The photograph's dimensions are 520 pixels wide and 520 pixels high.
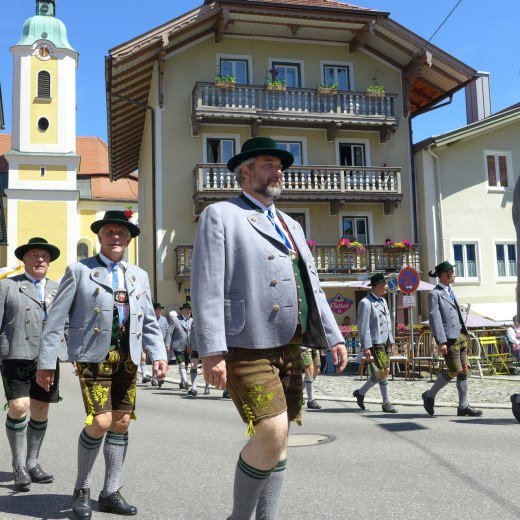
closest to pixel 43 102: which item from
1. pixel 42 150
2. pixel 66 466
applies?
pixel 42 150

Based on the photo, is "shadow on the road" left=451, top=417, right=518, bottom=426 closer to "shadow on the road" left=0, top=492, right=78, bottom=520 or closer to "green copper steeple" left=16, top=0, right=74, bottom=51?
"shadow on the road" left=0, top=492, right=78, bottom=520

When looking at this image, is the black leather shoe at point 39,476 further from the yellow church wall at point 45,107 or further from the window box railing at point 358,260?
the yellow church wall at point 45,107

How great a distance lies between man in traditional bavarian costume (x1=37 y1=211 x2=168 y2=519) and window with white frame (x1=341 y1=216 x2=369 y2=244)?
2431 centimetres

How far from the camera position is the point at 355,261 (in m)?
28.1

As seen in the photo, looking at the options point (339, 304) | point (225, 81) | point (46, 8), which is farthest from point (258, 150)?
point (46, 8)

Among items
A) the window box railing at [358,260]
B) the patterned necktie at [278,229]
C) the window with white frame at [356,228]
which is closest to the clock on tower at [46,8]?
the window box railing at [358,260]

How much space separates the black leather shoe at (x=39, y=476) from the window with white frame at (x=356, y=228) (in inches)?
946

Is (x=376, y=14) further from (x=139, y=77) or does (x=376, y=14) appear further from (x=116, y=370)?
(x=116, y=370)

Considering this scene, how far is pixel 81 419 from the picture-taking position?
1048cm

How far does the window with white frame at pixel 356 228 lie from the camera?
29.3m

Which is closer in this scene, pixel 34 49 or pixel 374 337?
pixel 374 337

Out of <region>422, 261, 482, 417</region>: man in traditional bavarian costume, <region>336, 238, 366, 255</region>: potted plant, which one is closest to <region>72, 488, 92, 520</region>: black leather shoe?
<region>422, 261, 482, 417</region>: man in traditional bavarian costume

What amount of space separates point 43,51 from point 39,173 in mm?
10422

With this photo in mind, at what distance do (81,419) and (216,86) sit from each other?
62.2 ft
